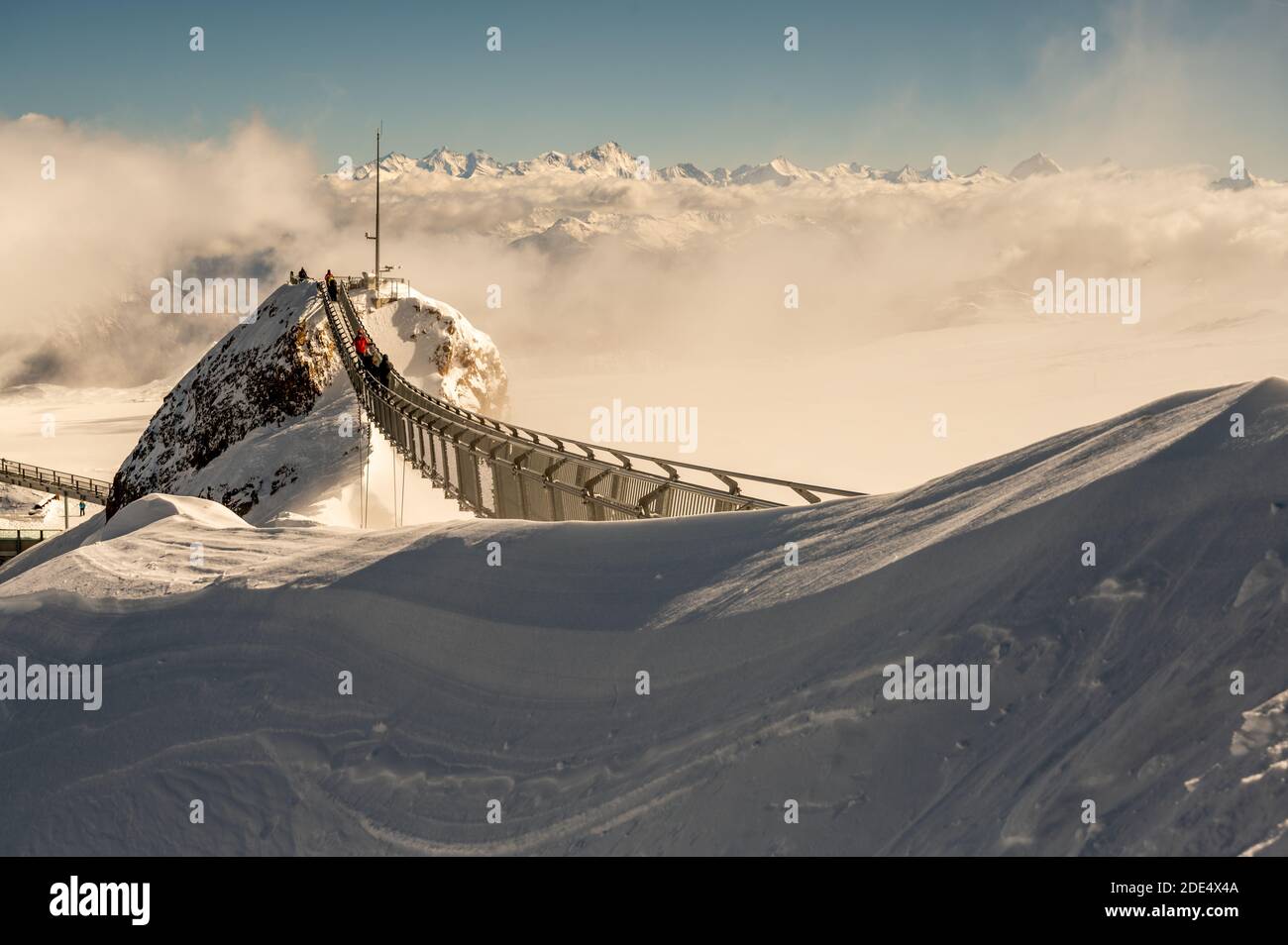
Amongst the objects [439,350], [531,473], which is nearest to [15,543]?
[439,350]

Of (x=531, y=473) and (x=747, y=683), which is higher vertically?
(x=531, y=473)

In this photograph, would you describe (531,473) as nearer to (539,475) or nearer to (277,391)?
(539,475)

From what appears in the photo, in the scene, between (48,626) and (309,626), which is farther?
(48,626)

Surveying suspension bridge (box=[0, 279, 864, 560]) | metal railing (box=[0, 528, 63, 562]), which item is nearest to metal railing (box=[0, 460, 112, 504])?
metal railing (box=[0, 528, 63, 562])

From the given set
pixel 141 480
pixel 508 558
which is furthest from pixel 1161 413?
pixel 141 480

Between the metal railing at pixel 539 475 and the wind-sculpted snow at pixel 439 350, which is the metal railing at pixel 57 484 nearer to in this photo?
the wind-sculpted snow at pixel 439 350

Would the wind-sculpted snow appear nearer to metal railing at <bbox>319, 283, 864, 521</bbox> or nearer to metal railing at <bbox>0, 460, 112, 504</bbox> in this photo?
metal railing at <bbox>319, 283, 864, 521</bbox>
